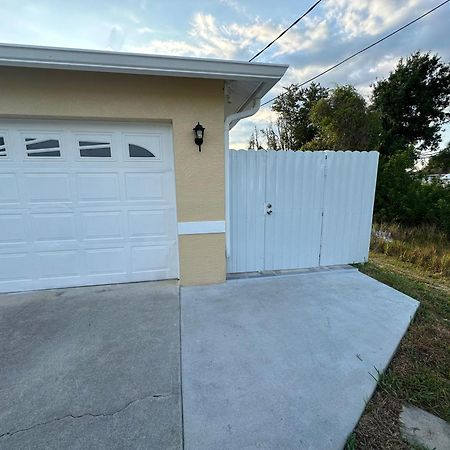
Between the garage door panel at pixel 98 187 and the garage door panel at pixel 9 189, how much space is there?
0.73 meters

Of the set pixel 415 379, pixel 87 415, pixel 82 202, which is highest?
pixel 82 202

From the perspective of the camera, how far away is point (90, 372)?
1899 mm

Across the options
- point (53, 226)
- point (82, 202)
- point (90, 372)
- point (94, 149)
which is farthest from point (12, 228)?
point (90, 372)

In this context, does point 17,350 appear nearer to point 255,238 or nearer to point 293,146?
point 255,238

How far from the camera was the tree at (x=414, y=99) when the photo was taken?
11719 mm

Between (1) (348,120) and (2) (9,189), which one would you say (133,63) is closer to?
(2) (9,189)

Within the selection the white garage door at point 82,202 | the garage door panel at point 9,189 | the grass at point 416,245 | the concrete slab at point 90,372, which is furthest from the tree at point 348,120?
the garage door panel at point 9,189

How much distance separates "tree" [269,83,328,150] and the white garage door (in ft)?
41.9

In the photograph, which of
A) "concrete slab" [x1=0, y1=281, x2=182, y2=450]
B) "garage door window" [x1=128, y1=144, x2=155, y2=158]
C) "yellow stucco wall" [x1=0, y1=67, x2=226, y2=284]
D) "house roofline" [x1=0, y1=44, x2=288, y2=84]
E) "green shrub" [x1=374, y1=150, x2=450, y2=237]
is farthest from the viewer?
"green shrub" [x1=374, y1=150, x2=450, y2=237]

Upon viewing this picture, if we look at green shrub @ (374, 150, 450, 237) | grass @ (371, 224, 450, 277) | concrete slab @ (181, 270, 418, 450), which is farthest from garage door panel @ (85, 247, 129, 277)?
green shrub @ (374, 150, 450, 237)

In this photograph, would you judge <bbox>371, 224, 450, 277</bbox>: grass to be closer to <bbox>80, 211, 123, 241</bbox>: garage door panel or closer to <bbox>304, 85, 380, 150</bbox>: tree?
<bbox>304, 85, 380, 150</bbox>: tree

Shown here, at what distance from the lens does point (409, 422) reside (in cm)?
158

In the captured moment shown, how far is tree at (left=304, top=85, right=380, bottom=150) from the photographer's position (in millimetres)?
8688

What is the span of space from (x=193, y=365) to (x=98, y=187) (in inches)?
99.4
